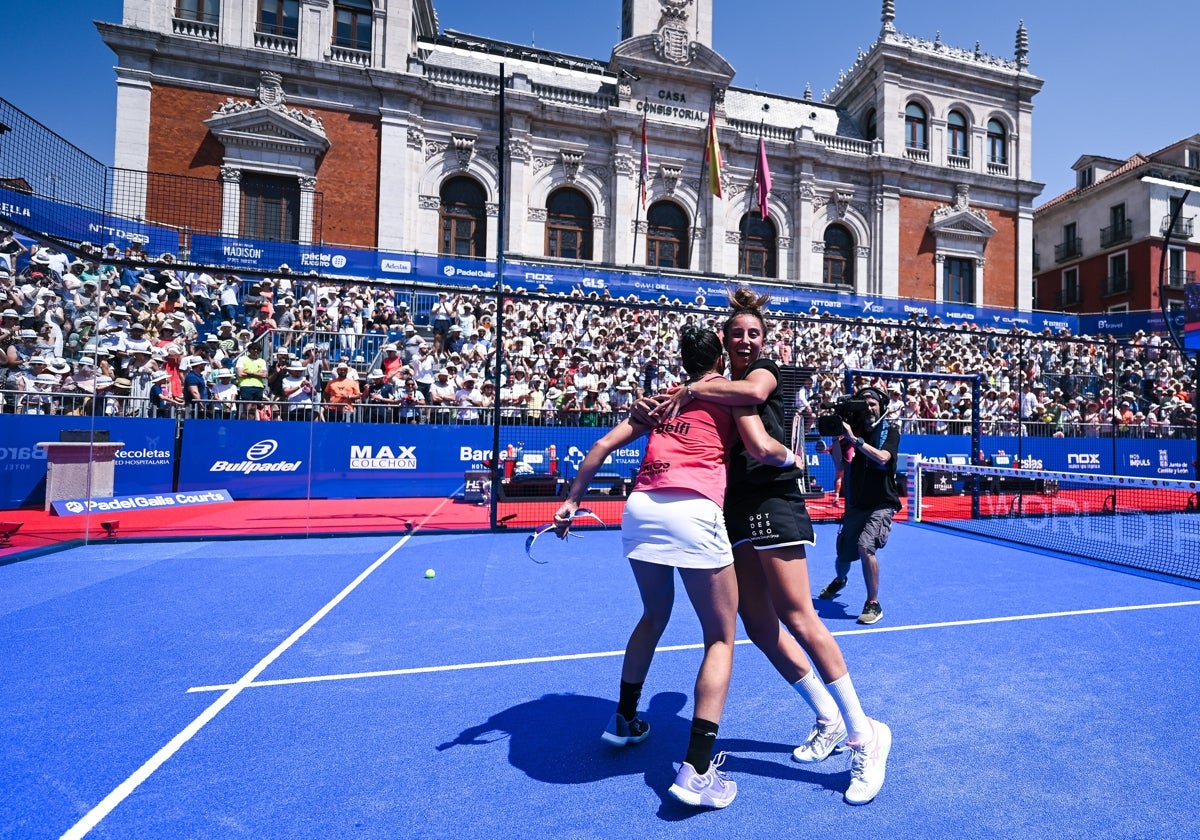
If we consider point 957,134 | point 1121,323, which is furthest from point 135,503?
point 957,134

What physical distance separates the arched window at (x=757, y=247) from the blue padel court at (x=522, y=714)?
1033 inches

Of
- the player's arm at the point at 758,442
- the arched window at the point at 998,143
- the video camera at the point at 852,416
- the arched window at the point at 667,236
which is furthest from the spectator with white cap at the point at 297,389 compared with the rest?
the arched window at the point at 998,143

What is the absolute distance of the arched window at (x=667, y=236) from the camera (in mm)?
29891

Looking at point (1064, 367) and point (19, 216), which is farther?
point (1064, 367)

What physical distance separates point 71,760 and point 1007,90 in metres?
45.7

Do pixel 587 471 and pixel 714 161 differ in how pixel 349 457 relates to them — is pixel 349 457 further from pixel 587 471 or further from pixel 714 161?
pixel 714 161

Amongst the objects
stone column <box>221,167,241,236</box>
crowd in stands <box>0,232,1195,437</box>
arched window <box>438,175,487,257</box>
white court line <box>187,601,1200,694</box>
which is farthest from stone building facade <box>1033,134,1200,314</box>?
stone column <box>221,167,241,236</box>

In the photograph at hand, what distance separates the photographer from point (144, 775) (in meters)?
3.05

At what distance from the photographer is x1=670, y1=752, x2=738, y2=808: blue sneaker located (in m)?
2.79

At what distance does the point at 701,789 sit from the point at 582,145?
96.2 feet

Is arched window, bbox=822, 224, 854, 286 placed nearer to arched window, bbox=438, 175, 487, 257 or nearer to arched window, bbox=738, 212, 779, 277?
arched window, bbox=738, 212, 779, 277

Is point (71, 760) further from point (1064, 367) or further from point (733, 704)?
point (1064, 367)

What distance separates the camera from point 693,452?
302cm

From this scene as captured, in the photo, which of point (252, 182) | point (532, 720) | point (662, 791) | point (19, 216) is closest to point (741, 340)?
point (662, 791)
